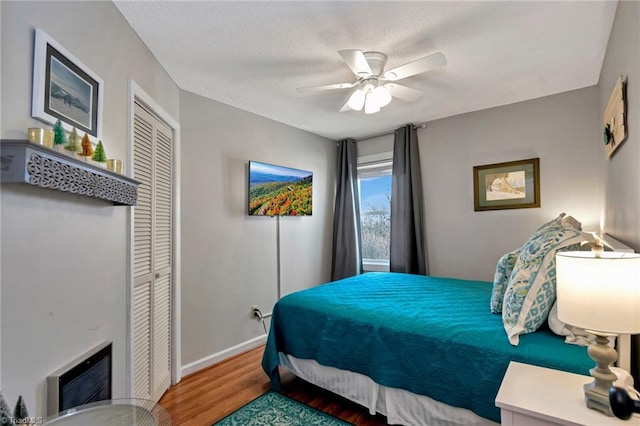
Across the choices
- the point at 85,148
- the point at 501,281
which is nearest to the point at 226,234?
the point at 85,148

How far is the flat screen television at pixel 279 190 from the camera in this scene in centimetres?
336

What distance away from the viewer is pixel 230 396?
7.89 feet

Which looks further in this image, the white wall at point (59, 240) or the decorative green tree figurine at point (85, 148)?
the decorative green tree figurine at point (85, 148)

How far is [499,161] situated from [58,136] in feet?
12.0

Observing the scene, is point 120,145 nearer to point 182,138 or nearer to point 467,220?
point 182,138

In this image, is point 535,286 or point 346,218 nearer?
point 535,286

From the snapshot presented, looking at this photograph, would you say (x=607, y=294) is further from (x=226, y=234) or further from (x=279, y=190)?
(x=279, y=190)

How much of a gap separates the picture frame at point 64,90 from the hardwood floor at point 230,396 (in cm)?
191

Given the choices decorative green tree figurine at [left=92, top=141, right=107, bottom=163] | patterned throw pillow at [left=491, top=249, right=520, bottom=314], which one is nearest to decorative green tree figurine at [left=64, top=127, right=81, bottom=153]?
decorative green tree figurine at [left=92, top=141, right=107, bottom=163]

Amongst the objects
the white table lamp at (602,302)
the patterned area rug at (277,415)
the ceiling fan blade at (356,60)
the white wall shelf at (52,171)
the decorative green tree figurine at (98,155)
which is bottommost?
the patterned area rug at (277,415)

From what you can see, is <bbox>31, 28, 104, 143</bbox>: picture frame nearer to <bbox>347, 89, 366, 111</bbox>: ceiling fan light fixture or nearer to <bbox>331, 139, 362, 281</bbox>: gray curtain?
<bbox>347, 89, 366, 111</bbox>: ceiling fan light fixture

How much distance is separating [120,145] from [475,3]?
219 centimetres

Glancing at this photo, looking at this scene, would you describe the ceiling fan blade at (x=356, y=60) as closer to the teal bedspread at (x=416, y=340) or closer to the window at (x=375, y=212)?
the teal bedspread at (x=416, y=340)

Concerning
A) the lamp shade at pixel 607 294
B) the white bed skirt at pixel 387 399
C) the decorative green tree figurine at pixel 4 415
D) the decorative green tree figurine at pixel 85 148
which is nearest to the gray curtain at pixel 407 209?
the white bed skirt at pixel 387 399
